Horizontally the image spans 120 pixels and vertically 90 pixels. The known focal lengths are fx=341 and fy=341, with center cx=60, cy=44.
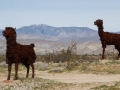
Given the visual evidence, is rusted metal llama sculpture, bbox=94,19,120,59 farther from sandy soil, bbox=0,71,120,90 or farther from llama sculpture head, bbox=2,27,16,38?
llama sculpture head, bbox=2,27,16,38

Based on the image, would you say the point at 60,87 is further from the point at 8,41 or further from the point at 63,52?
the point at 63,52

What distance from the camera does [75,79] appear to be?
25.0 meters

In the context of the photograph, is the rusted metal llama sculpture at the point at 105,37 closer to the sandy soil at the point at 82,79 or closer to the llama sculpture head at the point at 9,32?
the sandy soil at the point at 82,79

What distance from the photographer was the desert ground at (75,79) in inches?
759

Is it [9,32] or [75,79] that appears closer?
[9,32]

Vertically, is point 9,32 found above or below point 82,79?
above

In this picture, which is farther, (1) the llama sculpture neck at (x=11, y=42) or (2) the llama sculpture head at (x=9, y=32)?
(1) the llama sculpture neck at (x=11, y=42)

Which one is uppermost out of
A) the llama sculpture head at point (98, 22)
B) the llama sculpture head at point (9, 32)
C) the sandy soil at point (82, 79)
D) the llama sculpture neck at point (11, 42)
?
the llama sculpture head at point (98, 22)

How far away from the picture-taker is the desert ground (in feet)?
63.3

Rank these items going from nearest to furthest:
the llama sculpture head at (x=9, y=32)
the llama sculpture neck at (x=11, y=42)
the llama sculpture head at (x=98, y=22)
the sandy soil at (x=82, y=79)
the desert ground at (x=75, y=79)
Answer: the desert ground at (x=75, y=79) → the llama sculpture head at (x=9, y=32) → the llama sculpture neck at (x=11, y=42) → the sandy soil at (x=82, y=79) → the llama sculpture head at (x=98, y=22)

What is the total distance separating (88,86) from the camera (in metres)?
20.5

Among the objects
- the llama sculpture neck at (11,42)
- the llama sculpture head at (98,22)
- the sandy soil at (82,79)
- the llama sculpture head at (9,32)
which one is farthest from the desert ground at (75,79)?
the llama sculpture head at (98,22)

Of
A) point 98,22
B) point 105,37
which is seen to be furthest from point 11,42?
A: point 105,37

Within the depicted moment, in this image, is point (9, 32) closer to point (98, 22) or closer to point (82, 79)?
point (82, 79)
